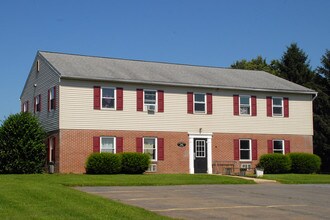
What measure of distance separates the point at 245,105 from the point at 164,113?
6.02 m

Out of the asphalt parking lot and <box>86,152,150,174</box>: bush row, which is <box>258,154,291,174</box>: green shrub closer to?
<box>86,152,150,174</box>: bush row

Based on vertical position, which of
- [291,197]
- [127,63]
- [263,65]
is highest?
[263,65]

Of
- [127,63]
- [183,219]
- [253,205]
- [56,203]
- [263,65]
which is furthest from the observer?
[263,65]

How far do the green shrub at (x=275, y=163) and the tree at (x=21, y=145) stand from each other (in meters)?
13.9

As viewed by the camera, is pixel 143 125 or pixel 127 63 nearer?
pixel 143 125

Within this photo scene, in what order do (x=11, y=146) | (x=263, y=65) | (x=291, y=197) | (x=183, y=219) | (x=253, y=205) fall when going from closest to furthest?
(x=183, y=219), (x=253, y=205), (x=291, y=197), (x=11, y=146), (x=263, y=65)

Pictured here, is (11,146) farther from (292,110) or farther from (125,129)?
(292,110)

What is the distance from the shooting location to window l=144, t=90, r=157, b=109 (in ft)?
108

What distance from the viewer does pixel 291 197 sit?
1927cm

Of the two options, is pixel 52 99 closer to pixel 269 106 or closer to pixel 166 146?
pixel 166 146

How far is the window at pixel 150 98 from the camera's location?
3278 centimetres

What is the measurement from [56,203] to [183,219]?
352 centimetres

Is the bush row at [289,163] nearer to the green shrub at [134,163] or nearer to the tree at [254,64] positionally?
the green shrub at [134,163]

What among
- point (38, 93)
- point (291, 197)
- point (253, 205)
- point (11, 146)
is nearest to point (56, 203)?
point (253, 205)
